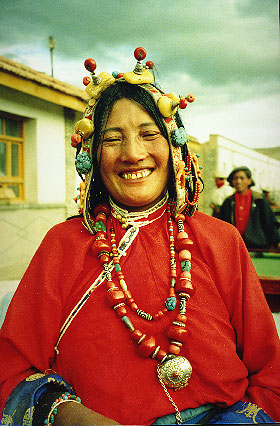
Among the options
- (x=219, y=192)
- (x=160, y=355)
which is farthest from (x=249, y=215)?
(x=160, y=355)

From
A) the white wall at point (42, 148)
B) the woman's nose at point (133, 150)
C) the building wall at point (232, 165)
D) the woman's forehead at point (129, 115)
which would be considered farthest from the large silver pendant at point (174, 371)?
the building wall at point (232, 165)

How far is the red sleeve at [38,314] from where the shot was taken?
1.31 metres

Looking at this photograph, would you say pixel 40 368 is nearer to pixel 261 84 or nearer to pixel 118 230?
pixel 118 230

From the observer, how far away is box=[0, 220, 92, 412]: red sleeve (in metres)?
1.31

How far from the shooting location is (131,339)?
4.18 feet

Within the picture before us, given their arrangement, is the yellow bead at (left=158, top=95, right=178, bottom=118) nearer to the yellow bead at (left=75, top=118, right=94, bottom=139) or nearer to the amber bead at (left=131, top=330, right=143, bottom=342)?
the yellow bead at (left=75, top=118, right=94, bottom=139)

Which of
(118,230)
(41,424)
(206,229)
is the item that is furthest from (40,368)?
(206,229)

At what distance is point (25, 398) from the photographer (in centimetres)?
119

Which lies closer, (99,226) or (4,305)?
(99,226)

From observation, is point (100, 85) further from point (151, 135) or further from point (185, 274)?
point (185, 274)

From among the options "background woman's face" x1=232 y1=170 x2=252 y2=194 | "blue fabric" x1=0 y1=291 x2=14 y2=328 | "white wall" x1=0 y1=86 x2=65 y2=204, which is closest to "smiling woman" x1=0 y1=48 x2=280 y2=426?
"blue fabric" x1=0 y1=291 x2=14 y2=328

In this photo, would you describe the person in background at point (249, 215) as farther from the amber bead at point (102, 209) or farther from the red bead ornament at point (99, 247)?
the red bead ornament at point (99, 247)

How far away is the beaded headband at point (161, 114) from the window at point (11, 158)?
9.39 feet

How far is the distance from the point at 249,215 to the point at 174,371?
445cm
